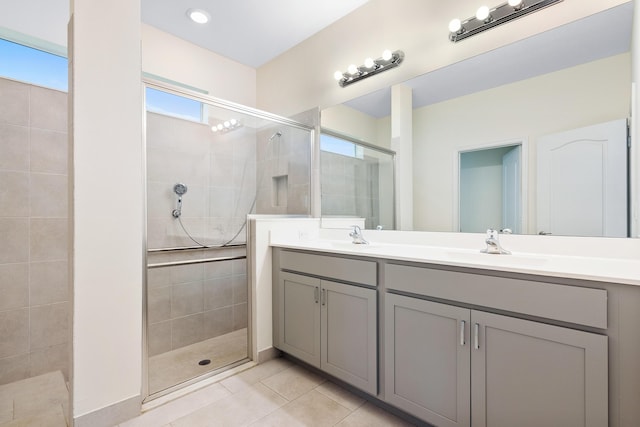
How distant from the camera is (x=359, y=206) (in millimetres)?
2406

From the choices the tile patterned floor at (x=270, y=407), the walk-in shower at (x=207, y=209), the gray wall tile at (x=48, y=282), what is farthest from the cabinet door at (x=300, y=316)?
the gray wall tile at (x=48, y=282)

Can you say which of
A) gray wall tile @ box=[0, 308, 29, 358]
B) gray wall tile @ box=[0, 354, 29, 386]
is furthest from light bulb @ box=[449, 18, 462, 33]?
gray wall tile @ box=[0, 354, 29, 386]

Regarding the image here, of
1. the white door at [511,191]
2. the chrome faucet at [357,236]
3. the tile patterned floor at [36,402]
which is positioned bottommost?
the tile patterned floor at [36,402]

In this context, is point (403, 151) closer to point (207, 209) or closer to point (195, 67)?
point (207, 209)

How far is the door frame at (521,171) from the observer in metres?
1.62

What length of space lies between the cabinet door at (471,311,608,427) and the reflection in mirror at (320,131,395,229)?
1.06 metres

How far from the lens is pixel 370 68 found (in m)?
2.29

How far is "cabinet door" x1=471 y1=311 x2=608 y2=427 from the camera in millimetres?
1028

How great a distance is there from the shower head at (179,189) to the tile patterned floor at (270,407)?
1.40m

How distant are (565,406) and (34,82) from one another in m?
3.29

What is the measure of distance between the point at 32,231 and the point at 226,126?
1507 millimetres

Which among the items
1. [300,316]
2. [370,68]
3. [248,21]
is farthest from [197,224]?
[370,68]

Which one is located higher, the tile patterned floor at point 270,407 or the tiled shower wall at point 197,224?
the tiled shower wall at point 197,224

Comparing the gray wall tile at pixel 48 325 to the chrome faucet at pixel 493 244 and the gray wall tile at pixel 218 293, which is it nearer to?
the gray wall tile at pixel 218 293
